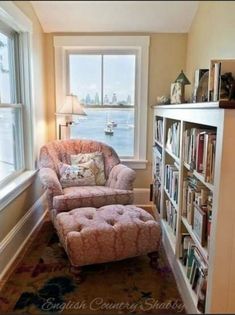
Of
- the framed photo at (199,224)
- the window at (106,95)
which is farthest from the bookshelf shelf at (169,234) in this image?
the window at (106,95)

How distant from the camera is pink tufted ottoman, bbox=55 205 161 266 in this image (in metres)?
1.93

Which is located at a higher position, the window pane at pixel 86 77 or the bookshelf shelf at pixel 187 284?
the window pane at pixel 86 77

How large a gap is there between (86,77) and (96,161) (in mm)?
1086

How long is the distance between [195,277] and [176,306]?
0.23m

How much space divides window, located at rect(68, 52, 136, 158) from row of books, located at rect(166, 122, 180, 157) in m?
1.00

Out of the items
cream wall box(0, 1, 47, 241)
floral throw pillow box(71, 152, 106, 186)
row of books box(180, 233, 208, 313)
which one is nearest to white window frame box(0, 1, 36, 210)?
cream wall box(0, 1, 47, 241)

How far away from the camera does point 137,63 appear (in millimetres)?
3371

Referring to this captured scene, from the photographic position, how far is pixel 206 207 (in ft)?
5.23

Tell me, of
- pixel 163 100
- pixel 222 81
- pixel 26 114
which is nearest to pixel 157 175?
pixel 163 100

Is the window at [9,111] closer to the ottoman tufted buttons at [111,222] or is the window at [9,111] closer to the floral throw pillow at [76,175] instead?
the floral throw pillow at [76,175]

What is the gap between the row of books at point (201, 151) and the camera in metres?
1.46

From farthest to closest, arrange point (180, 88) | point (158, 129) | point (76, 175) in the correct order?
1. point (158, 129)
2. point (180, 88)
3. point (76, 175)

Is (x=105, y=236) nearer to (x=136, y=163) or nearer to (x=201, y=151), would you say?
(x=201, y=151)

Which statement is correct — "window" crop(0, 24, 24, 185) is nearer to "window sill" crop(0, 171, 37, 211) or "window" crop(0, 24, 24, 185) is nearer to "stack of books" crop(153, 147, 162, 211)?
"window sill" crop(0, 171, 37, 211)
